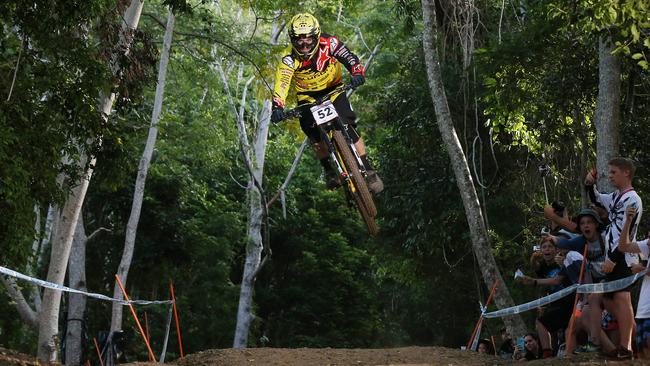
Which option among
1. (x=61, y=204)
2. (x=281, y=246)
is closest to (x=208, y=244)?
(x=281, y=246)

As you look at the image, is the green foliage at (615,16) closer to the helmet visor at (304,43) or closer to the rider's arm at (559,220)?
the rider's arm at (559,220)

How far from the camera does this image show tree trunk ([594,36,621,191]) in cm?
1326

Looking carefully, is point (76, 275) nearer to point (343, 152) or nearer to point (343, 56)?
point (343, 152)

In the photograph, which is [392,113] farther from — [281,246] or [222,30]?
[281,246]

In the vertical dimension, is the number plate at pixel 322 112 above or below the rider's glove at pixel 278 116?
above

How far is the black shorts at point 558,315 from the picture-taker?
1073cm

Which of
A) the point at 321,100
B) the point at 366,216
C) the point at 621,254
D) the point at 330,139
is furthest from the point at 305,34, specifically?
the point at 621,254

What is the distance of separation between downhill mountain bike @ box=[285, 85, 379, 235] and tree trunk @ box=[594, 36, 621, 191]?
2.79m

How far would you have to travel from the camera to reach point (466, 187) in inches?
620

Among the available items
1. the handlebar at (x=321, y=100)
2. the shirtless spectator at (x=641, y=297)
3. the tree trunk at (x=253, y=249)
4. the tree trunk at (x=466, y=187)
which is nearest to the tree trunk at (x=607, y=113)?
the tree trunk at (x=466, y=187)

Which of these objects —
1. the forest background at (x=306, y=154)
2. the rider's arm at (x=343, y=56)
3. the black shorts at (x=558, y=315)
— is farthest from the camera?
the forest background at (x=306, y=154)

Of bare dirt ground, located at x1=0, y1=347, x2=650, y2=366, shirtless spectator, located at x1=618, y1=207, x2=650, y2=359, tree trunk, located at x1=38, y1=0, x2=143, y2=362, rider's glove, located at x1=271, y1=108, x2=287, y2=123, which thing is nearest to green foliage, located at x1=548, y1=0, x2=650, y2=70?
shirtless spectator, located at x1=618, y1=207, x2=650, y2=359

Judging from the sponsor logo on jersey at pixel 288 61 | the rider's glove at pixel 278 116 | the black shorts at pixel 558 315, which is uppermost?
the sponsor logo on jersey at pixel 288 61

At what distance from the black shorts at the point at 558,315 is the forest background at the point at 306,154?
2.62 metres
